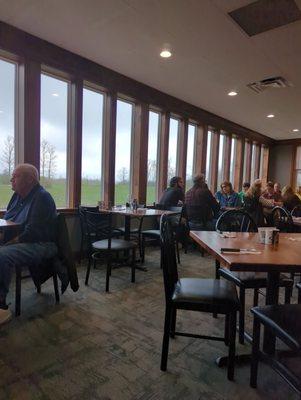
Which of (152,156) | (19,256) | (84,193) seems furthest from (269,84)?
(19,256)

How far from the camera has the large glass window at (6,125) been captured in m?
3.55

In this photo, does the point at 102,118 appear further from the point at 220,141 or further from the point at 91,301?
the point at 220,141

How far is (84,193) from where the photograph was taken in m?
4.50

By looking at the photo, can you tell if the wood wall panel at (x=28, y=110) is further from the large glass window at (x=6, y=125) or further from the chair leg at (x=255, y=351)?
the chair leg at (x=255, y=351)

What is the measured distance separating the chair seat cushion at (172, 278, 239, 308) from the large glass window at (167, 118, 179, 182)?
4224mm

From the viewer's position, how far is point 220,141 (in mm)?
7484

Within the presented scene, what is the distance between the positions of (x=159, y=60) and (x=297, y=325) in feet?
12.2

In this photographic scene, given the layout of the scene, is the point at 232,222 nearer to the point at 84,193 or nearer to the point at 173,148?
the point at 84,193

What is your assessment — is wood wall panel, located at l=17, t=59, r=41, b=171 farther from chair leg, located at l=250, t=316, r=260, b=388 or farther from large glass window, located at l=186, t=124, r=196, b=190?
large glass window, located at l=186, t=124, r=196, b=190

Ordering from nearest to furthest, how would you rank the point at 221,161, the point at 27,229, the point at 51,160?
the point at 27,229, the point at 51,160, the point at 221,161

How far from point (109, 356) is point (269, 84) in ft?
15.3

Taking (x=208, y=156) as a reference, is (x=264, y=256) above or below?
below

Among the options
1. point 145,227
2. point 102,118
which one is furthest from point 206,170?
point 102,118

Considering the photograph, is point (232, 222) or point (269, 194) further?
point (269, 194)
